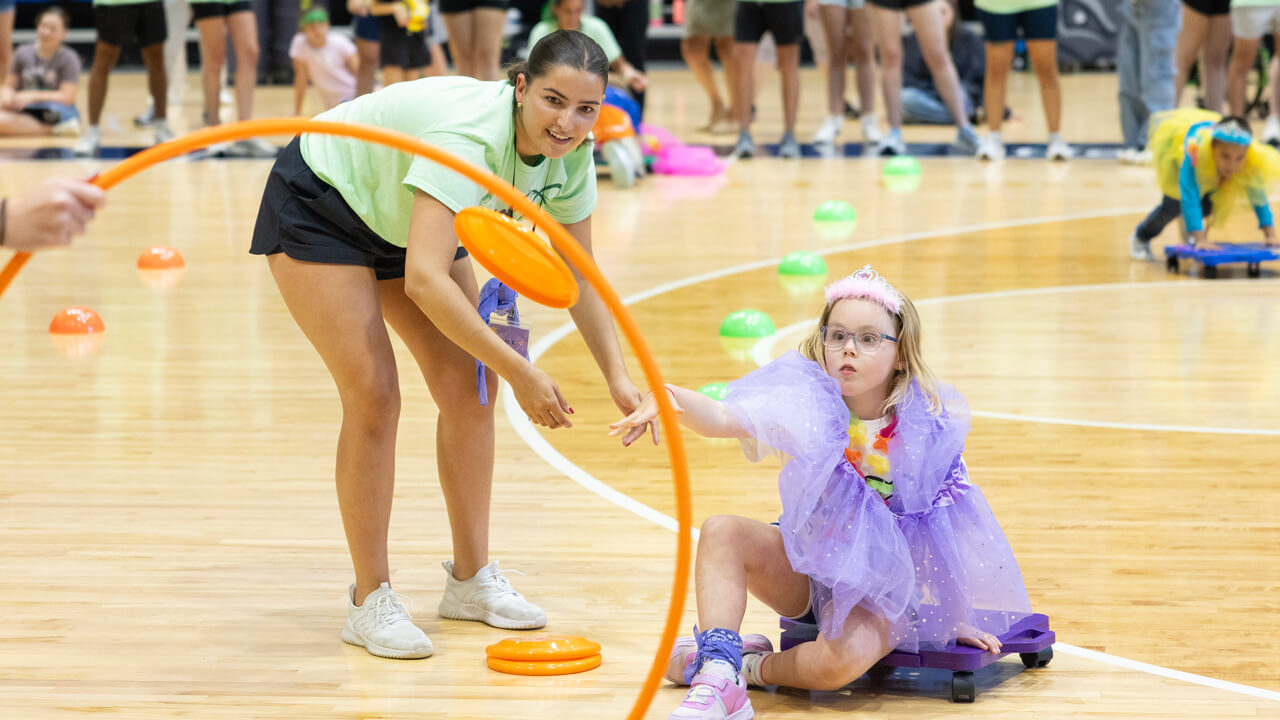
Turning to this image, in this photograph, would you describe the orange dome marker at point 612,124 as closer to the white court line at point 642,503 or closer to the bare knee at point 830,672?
the white court line at point 642,503

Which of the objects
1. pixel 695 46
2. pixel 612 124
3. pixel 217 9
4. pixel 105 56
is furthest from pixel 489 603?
pixel 695 46

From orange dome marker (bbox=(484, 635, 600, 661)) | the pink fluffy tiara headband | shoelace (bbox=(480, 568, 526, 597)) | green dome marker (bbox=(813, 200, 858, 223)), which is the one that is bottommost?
orange dome marker (bbox=(484, 635, 600, 661))

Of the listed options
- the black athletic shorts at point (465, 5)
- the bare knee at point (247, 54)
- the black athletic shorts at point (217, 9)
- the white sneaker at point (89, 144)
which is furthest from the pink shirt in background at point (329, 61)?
the black athletic shorts at point (465, 5)

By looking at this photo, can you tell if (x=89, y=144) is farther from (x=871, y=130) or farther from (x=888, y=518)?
(x=888, y=518)

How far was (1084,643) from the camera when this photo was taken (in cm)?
310

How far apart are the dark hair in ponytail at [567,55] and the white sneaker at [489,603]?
1.15 meters

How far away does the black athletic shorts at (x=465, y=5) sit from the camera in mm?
10312

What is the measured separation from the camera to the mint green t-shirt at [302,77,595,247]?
2.78 metres

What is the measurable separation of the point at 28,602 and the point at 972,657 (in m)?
2.10

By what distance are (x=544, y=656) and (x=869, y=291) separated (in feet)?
3.25

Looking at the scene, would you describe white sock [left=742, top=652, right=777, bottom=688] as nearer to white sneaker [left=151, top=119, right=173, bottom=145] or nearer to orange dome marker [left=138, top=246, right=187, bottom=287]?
orange dome marker [left=138, top=246, right=187, bottom=287]

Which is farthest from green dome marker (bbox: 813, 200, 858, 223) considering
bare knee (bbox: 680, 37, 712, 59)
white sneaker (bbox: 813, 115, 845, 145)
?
bare knee (bbox: 680, 37, 712, 59)

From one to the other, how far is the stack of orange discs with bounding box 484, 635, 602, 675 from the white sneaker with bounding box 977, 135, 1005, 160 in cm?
872

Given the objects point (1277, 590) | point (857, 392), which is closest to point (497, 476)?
point (857, 392)
